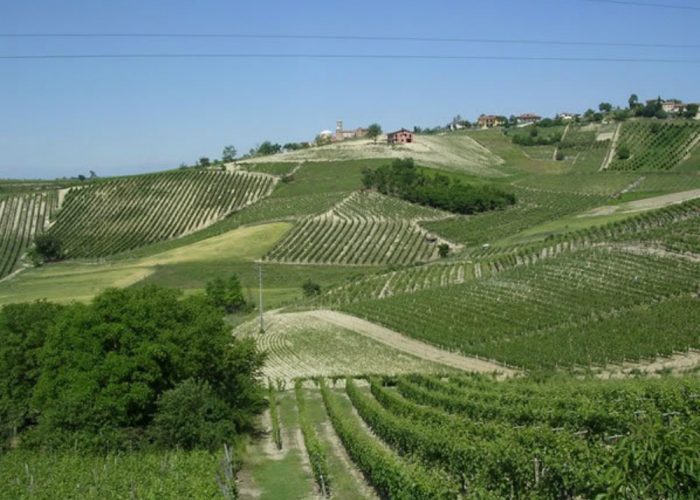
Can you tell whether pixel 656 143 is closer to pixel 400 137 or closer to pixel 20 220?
pixel 400 137

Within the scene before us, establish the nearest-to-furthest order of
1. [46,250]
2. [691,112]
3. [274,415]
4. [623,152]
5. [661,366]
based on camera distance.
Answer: [274,415], [661,366], [46,250], [623,152], [691,112]

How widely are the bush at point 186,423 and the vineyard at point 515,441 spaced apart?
3723mm

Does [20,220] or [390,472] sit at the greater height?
Result: [20,220]

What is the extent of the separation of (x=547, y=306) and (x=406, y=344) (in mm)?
10729

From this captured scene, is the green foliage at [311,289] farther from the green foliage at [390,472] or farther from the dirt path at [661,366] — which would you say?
the green foliage at [390,472]

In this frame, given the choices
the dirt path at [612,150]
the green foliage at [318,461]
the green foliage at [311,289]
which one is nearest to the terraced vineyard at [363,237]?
the green foliage at [311,289]

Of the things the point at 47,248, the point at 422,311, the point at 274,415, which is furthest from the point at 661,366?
the point at 47,248

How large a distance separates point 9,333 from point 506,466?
102 feet

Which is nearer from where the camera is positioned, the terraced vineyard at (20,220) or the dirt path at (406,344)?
the dirt path at (406,344)

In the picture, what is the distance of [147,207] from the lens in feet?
477

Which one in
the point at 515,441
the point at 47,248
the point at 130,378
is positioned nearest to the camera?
the point at 515,441

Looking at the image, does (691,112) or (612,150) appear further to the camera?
(691,112)

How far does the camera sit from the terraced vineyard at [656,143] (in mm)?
143875

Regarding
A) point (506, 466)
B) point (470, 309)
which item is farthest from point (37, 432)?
point (470, 309)
